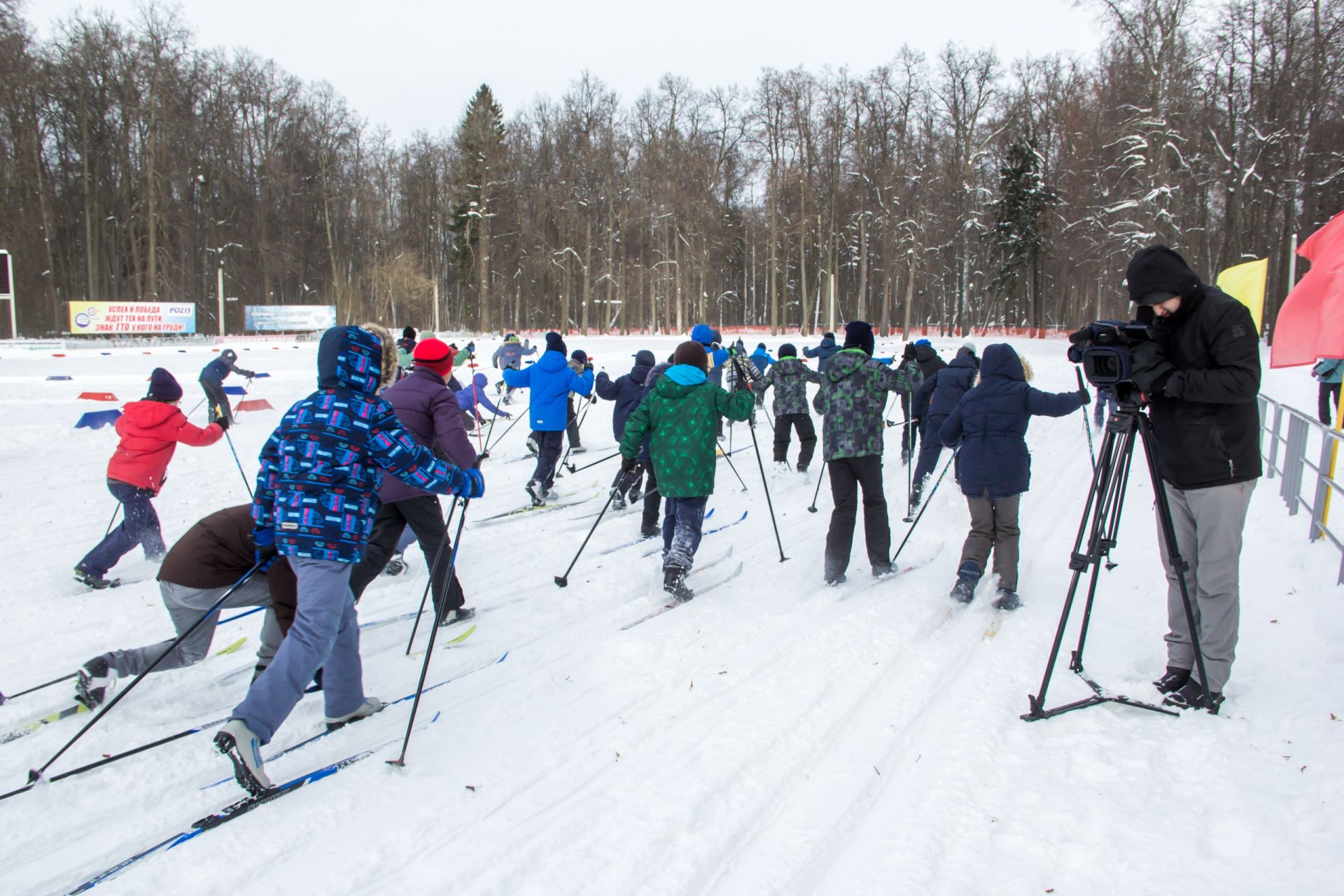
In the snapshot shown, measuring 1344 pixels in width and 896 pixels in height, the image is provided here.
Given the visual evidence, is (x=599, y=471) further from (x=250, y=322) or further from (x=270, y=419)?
(x=250, y=322)

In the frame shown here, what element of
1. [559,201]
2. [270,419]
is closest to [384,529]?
[270,419]

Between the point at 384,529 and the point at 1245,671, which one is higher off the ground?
the point at 384,529

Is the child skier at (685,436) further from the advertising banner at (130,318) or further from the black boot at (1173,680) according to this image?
the advertising banner at (130,318)

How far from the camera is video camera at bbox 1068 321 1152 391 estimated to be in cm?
315

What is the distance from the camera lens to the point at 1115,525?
3.40m

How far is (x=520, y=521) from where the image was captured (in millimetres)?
7469

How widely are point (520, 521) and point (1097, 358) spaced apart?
547cm

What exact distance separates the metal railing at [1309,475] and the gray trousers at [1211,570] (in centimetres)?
156

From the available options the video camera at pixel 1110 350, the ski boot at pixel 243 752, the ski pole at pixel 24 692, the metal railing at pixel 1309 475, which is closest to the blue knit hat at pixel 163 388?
the ski pole at pixel 24 692

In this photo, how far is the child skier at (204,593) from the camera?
3529 millimetres

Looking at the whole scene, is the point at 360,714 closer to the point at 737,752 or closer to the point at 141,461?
the point at 737,752

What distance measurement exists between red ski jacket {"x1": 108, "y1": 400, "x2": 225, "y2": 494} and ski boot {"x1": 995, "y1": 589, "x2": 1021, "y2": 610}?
5.75 meters

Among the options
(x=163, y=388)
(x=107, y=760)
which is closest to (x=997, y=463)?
(x=107, y=760)

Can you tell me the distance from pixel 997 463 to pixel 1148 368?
1.86m
